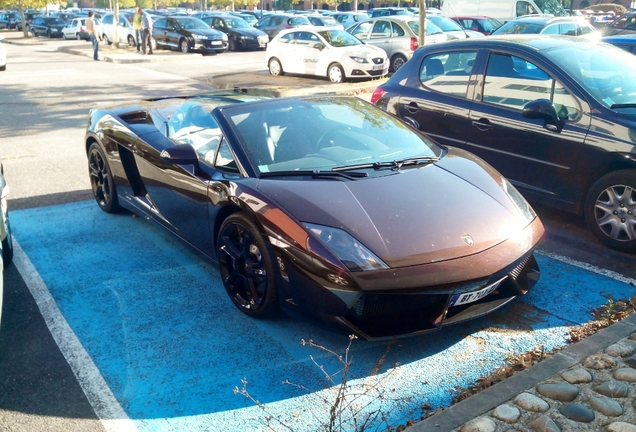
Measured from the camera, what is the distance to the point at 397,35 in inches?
794

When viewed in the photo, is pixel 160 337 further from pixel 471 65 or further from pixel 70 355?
pixel 471 65

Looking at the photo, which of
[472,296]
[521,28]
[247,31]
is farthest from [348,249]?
[247,31]

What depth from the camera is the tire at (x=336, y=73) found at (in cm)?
1786

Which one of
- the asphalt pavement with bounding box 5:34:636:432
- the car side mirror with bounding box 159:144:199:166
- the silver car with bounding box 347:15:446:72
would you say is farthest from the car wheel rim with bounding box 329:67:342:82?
the asphalt pavement with bounding box 5:34:636:432

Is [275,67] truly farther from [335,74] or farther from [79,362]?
[79,362]

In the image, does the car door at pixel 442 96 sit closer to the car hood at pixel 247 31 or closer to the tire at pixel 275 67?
the tire at pixel 275 67

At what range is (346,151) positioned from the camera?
15.6 feet

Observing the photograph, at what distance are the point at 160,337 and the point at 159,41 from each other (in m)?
27.0

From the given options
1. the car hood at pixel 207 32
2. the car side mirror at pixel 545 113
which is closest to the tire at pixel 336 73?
the car hood at pixel 207 32

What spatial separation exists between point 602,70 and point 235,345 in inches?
167

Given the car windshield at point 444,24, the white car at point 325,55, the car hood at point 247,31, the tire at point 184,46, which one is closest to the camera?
the white car at point 325,55

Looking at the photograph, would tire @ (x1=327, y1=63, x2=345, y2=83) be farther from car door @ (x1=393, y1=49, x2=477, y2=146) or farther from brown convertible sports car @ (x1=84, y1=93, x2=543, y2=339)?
brown convertible sports car @ (x1=84, y1=93, x2=543, y2=339)

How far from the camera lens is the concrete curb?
3141mm

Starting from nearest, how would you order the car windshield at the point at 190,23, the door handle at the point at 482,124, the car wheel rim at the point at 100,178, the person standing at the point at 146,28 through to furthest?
the door handle at the point at 482,124 → the car wheel rim at the point at 100,178 → the person standing at the point at 146,28 → the car windshield at the point at 190,23
